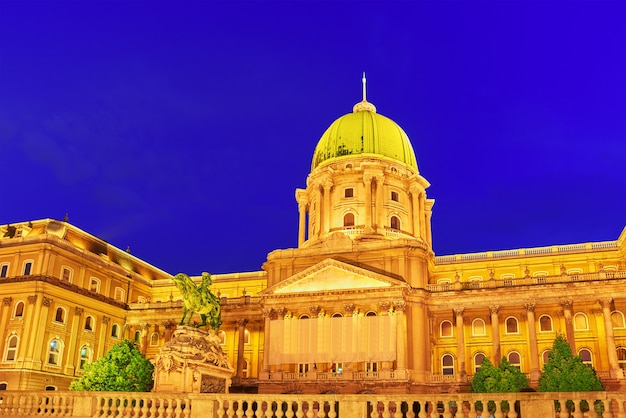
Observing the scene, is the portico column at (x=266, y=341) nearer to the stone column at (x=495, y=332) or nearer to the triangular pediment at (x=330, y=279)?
the triangular pediment at (x=330, y=279)

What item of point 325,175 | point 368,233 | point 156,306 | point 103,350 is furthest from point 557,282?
point 103,350

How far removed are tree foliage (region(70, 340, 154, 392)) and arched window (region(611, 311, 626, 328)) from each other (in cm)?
4171

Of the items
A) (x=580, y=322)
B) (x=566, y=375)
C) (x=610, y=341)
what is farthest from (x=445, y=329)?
(x=566, y=375)

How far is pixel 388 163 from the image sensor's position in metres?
74.1

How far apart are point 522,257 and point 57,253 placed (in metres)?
48.3

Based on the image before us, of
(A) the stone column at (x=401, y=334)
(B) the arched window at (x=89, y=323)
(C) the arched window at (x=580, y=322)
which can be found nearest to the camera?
(A) the stone column at (x=401, y=334)

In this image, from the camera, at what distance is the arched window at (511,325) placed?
6162cm

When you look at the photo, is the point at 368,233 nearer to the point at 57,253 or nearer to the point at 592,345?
the point at 592,345

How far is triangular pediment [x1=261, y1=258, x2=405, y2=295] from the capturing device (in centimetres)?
5806

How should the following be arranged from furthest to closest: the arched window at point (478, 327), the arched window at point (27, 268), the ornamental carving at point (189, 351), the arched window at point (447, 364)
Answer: the arched window at point (478, 327), the arched window at point (447, 364), the arched window at point (27, 268), the ornamental carving at point (189, 351)

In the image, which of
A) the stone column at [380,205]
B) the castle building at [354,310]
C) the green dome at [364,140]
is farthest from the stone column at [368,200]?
the green dome at [364,140]

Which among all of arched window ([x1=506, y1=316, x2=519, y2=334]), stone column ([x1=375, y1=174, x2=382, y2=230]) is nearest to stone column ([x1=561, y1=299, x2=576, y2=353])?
arched window ([x1=506, y1=316, x2=519, y2=334])

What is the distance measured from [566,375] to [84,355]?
4663 centimetres

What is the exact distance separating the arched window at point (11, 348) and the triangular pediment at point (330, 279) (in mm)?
23583
